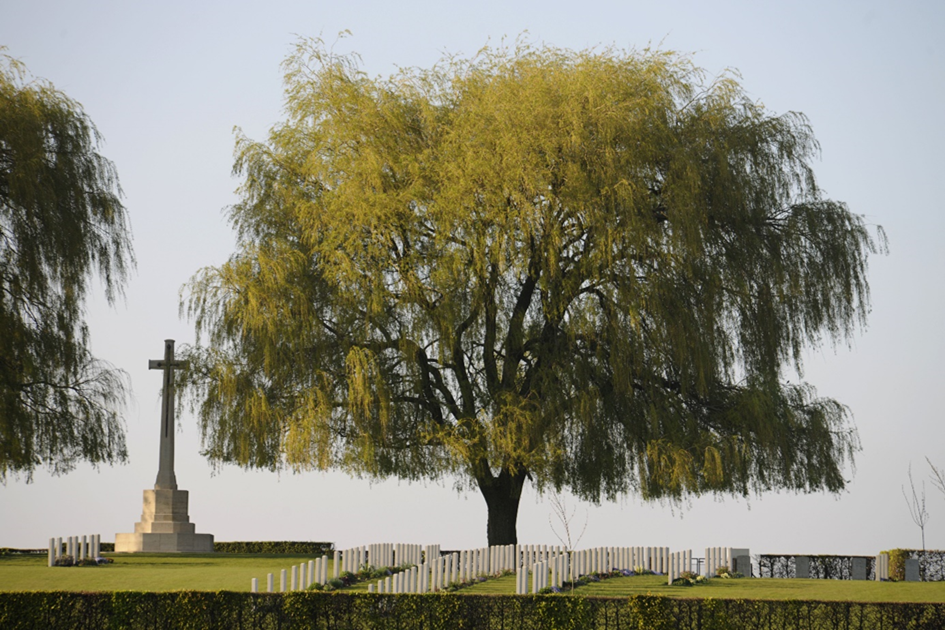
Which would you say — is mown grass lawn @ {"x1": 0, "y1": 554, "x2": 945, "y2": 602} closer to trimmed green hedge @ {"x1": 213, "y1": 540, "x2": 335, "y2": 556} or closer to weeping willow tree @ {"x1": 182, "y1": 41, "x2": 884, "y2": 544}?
weeping willow tree @ {"x1": 182, "y1": 41, "x2": 884, "y2": 544}

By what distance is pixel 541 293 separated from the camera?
24.0 meters

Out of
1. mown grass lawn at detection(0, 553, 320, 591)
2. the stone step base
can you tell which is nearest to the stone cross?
the stone step base

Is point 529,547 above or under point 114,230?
under

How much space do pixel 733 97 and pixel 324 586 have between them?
1434 centimetres

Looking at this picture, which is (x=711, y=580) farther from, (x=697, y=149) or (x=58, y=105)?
(x=58, y=105)

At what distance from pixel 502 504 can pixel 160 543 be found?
30.6ft

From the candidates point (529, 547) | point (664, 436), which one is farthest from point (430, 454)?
point (664, 436)

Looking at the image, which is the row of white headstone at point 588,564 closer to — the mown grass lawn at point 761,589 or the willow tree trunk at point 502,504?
the mown grass lawn at point 761,589

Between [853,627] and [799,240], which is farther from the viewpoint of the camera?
[799,240]

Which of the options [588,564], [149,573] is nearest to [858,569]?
[588,564]

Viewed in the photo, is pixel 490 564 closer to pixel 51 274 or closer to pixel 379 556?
pixel 379 556

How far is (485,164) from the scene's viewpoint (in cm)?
2264

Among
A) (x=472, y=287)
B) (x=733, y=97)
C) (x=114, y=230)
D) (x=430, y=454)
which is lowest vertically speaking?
(x=430, y=454)

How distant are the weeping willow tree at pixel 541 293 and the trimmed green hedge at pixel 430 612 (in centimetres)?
719
